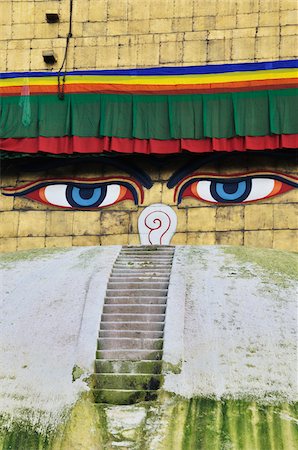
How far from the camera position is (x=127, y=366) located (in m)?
7.83

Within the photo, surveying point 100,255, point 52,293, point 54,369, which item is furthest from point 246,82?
point 54,369

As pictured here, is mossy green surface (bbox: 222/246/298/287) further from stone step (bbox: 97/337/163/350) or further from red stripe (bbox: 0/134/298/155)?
red stripe (bbox: 0/134/298/155)

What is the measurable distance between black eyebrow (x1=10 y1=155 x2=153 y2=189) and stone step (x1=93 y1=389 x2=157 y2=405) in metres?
5.67

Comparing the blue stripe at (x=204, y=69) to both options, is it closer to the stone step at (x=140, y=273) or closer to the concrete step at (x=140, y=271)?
the concrete step at (x=140, y=271)

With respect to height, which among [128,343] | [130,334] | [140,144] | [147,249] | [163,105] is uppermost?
[163,105]

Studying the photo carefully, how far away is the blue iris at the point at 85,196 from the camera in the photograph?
42.3 feet

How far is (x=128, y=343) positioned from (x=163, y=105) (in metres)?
5.39

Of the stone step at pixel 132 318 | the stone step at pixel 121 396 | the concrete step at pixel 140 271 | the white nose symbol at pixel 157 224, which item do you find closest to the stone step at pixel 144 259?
the concrete step at pixel 140 271

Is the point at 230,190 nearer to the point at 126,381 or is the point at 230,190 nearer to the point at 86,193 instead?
the point at 86,193

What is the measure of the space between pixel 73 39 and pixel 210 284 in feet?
20.1

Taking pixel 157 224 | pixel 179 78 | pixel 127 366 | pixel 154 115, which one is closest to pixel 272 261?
pixel 127 366

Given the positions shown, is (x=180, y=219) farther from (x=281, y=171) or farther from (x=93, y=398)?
(x=93, y=398)

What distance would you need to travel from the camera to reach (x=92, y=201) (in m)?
12.9

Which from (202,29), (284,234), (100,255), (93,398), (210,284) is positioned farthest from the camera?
(202,29)
